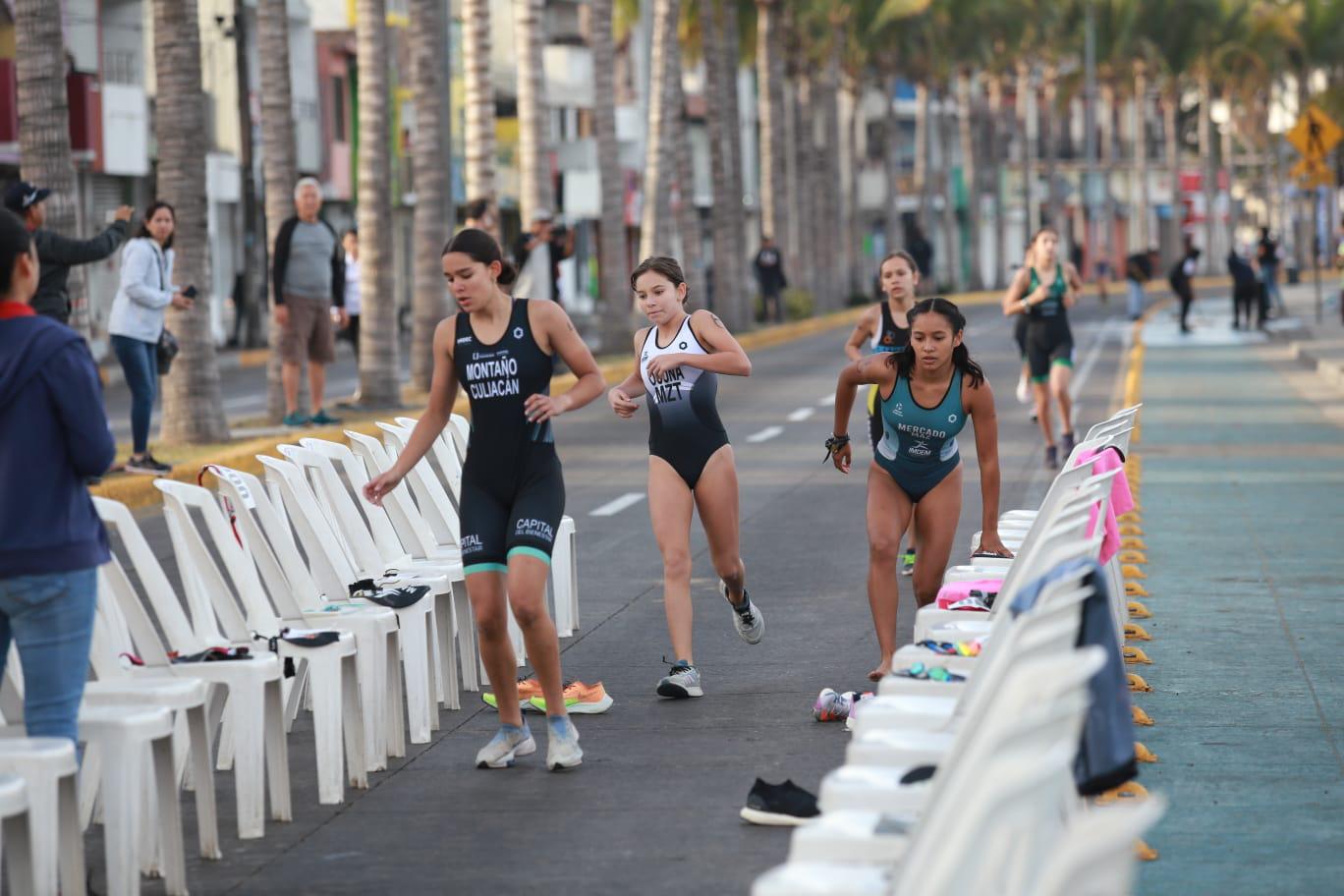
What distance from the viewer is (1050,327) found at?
19.4 metres

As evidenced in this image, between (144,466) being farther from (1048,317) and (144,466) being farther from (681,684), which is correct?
(681,684)

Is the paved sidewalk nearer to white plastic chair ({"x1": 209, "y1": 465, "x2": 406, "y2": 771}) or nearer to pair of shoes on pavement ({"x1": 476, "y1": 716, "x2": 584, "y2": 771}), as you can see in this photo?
pair of shoes on pavement ({"x1": 476, "y1": 716, "x2": 584, "y2": 771})

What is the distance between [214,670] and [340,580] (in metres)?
1.83

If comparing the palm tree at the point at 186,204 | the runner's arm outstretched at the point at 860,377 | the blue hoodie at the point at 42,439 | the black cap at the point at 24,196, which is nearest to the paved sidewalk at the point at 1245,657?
the runner's arm outstretched at the point at 860,377

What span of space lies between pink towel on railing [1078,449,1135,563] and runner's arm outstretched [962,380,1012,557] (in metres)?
0.42

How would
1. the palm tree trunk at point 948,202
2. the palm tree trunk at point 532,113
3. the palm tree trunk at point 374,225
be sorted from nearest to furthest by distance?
the palm tree trunk at point 374,225 → the palm tree trunk at point 532,113 → the palm tree trunk at point 948,202

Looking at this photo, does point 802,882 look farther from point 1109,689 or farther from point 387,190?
point 387,190

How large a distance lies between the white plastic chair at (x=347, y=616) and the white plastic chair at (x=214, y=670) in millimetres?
759

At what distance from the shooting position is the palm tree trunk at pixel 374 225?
2723cm

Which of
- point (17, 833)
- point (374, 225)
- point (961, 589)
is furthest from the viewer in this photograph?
point (374, 225)

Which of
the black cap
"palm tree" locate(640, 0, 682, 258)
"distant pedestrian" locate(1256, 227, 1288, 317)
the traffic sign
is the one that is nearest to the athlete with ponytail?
the black cap

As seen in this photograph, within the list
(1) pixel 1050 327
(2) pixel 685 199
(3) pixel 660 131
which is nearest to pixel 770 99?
(2) pixel 685 199

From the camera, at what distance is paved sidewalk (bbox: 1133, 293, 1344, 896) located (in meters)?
7.21

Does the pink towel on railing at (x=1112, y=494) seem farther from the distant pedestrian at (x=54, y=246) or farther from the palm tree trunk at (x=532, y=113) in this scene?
the palm tree trunk at (x=532, y=113)
